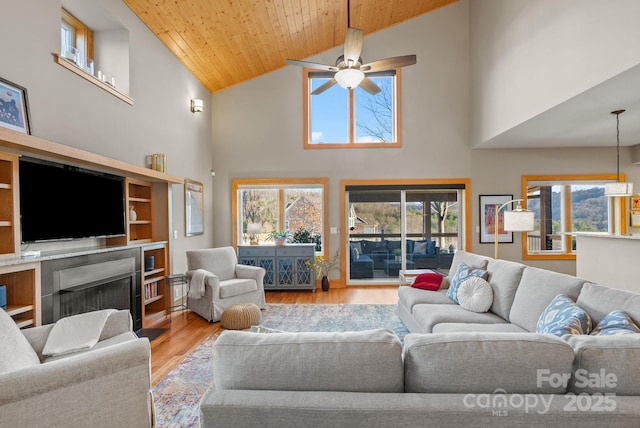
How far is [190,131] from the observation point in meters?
5.43

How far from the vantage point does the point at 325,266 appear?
6195mm

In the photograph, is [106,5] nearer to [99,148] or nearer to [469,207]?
[99,148]

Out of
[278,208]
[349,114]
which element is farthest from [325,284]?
A: [349,114]

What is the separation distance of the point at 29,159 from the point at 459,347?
3.14 metres

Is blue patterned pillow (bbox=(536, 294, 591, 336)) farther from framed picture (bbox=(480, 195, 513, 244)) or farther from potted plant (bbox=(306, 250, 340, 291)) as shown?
framed picture (bbox=(480, 195, 513, 244))

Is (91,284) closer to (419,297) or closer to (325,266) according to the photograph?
(419,297)

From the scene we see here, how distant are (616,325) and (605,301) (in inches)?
13.3

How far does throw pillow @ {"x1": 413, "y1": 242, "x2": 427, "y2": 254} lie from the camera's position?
20.9 feet

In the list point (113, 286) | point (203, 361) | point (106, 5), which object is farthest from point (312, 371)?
point (106, 5)

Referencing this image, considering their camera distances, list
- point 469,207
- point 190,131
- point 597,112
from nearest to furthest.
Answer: point 597,112 → point 190,131 → point 469,207

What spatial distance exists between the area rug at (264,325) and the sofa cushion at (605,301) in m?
1.81

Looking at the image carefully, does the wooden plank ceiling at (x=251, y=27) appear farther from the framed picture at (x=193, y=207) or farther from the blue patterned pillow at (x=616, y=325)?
the blue patterned pillow at (x=616, y=325)

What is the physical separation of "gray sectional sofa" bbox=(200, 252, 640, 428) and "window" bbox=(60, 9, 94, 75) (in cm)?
354

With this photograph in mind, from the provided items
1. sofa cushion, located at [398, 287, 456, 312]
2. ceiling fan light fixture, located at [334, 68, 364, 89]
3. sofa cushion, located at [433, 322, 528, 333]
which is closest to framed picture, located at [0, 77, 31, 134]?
ceiling fan light fixture, located at [334, 68, 364, 89]
